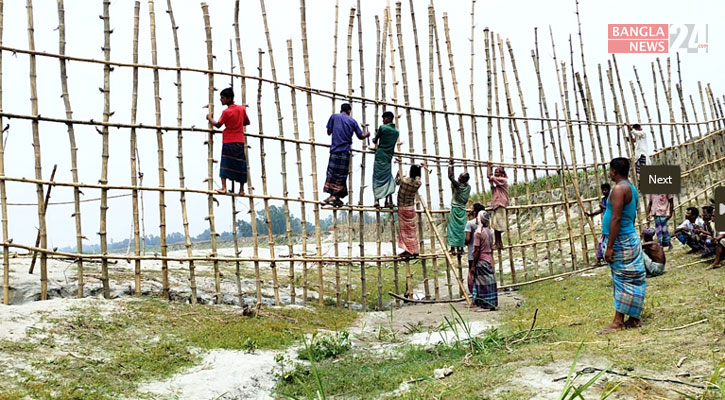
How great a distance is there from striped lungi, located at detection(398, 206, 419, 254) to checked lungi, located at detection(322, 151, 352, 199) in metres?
0.92

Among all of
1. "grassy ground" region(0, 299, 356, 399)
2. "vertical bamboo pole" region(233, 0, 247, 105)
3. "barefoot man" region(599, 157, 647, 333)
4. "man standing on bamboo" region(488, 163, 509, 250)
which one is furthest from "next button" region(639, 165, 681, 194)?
"vertical bamboo pole" region(233, 0, 247, 105)

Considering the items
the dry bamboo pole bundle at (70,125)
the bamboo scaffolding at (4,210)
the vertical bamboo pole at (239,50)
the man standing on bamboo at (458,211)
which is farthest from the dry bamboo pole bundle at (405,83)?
the bamboo scaffolding at (4,210)

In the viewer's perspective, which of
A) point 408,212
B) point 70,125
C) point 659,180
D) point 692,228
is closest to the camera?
point 70,125

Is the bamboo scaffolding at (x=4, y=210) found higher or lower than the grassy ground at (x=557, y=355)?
higher

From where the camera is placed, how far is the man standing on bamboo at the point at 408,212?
7.66 metres

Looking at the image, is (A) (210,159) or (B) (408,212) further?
(B) (408,212)

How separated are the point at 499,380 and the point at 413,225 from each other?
4.19m

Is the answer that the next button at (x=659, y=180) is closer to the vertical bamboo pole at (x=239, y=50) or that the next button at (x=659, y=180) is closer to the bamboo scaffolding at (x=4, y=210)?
the vertical bamboo pole at (x=239, y=50)

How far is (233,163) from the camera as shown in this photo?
22.1 feet

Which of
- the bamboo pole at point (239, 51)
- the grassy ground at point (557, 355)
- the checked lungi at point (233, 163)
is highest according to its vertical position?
the bamboo pole at point (239, 51)

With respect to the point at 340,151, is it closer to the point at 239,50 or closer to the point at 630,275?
the point at 239,50

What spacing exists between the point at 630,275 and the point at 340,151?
3.71 m

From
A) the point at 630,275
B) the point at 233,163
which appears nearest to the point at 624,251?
the point at 630,275

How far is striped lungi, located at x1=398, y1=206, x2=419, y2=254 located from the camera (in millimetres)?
7828
